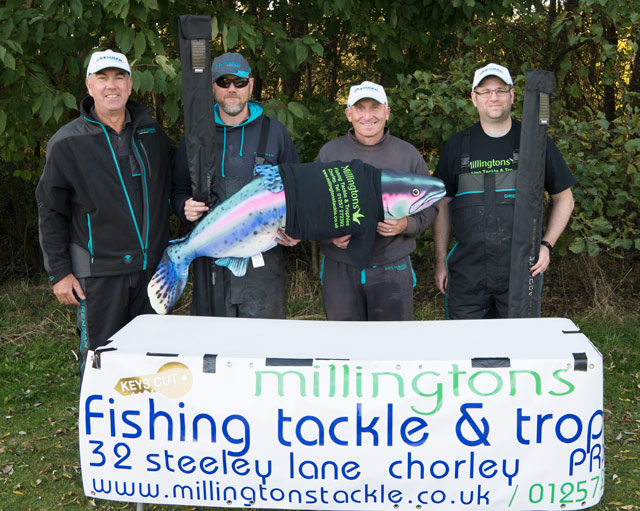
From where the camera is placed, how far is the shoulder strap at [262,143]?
3771 millimetres

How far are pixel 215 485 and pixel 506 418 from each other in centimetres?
120

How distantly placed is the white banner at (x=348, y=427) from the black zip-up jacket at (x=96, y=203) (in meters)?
0.95

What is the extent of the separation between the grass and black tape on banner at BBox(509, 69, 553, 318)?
1041 millimetres

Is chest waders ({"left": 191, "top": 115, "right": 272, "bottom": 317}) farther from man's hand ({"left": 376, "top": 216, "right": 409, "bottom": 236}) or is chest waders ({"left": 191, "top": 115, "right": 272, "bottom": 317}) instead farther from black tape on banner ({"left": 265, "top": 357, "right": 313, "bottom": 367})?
black tape on banner ({"left": 265, "top": 357, "right": 313, "bottom": 367})

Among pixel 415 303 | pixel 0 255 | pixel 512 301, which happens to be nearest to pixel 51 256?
pixel 512 301

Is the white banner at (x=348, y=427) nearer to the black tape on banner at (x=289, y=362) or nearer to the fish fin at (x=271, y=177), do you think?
the black tape on banner at (x=289, y=362)

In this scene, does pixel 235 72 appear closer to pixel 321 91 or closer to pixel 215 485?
pixel 215 485

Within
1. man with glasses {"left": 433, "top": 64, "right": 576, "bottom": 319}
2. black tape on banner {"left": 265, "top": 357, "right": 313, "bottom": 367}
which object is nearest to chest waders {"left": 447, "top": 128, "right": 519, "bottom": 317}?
man with glasses {"left": 433, "top": 64, "right": 576, "bottom": 319}

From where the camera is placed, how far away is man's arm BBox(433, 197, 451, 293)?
13.6 ft

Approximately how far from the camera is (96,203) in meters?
3.71

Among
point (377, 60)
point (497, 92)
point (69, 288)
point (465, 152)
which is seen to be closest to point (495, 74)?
point (497, 92)

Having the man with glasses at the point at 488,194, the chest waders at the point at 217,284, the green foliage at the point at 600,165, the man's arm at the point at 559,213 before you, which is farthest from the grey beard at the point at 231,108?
the green foliage at the point at 600,165

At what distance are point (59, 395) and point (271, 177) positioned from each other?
259 cm

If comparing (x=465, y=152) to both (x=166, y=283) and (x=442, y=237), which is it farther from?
(x=166, y=283)
